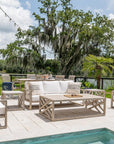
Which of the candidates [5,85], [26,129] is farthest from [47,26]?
[26,129]

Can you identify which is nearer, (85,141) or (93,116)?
(85,141)

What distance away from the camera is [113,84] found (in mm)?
12008

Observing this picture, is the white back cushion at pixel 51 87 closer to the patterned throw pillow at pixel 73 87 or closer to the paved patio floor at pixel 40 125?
the patterned throw pillow at pixel 73 87

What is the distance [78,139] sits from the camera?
3590 millimetres

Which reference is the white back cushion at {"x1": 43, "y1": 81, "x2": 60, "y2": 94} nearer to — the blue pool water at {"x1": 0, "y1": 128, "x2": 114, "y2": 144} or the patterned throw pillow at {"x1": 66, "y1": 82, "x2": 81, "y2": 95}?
the patterned throw pillow at {"x1": 66, "y1": 82, "x2": 81, "y2": 95}

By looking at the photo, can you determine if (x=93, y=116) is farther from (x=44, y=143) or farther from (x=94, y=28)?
(x=94, y=28)

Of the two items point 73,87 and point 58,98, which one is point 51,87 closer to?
point 73,87

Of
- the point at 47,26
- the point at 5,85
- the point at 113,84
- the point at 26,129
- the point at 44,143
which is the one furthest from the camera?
the point at 47,26

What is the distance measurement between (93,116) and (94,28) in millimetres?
11700

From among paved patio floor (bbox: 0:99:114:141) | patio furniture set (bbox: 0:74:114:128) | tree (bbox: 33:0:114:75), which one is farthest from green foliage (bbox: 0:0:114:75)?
paved patio floor (bbox: 0:99:114:141)

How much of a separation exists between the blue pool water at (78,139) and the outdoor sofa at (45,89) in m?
2.42

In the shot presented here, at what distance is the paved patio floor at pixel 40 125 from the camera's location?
3.68 metres

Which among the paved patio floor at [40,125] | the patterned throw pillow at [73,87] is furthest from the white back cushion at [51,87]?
the paved patio floor at [40,125]

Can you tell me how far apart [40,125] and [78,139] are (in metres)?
1.02
